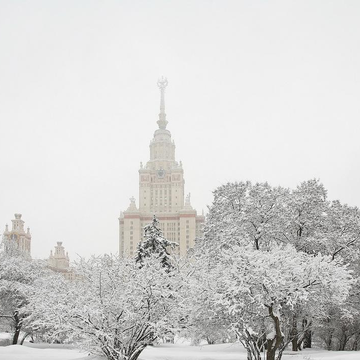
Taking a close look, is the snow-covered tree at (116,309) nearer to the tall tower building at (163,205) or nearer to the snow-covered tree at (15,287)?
the snow-covered tree at (15,287)

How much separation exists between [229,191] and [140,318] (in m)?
Answer: 15.9

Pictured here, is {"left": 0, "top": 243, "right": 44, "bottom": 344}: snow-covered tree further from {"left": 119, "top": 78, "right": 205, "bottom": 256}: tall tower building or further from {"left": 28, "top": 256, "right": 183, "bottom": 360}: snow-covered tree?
{"left": 119, "top": 78, "right": 205, "bottom": 256}: tall tower building

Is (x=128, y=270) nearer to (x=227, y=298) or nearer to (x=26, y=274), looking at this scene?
(x=227, y=298)

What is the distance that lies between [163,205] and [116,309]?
163781 millimetres

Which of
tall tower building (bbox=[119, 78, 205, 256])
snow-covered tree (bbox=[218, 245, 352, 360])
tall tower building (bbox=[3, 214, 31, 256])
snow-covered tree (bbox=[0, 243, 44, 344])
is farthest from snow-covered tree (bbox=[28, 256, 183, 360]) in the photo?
tall tower building (bbox=[119, 78, 205, 256])

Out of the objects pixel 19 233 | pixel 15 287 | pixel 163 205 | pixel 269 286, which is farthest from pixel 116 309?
pixel 163 205

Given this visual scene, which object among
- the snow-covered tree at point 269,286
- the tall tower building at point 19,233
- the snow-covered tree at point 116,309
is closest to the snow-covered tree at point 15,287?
the snow-covered tree at point 116,309

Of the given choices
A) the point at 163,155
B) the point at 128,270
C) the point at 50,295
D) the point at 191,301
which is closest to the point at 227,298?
the point at 191,301

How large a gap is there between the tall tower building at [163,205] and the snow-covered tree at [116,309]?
144 metres

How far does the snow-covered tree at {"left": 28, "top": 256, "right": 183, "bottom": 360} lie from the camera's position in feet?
70.0

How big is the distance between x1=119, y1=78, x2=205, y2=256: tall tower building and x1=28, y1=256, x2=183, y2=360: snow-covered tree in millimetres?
143512

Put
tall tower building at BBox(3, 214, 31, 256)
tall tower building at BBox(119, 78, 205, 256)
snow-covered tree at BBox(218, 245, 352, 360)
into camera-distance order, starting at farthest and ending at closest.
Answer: tall tower building at BBox(119, 78, 205, 256), tall tower building at BBox(3, 214, 31, 256), snow-covered tree at BBox(218, 245, 352, 360)

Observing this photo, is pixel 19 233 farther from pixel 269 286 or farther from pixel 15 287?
pixel 269 286

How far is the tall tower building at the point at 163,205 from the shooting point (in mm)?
173625
